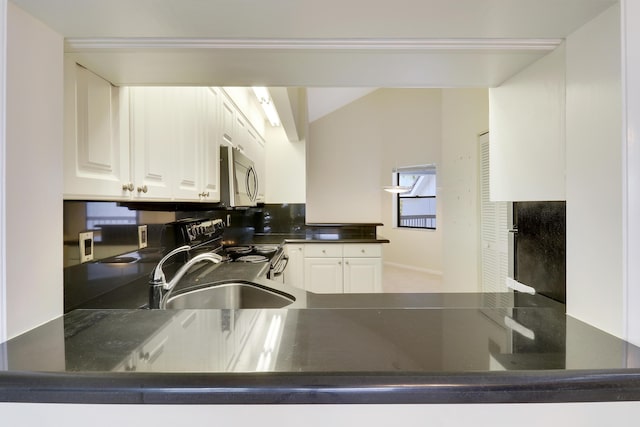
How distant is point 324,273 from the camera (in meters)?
3.54

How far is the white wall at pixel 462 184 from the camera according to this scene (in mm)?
3076

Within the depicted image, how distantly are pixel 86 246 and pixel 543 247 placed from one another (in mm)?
1553

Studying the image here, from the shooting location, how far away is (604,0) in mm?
674

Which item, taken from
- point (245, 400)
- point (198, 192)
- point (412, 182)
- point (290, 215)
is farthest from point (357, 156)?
point (245, 400)

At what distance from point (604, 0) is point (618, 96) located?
22cm

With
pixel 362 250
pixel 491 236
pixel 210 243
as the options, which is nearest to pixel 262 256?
pixel 210 243

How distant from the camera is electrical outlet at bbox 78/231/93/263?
105 centimetres

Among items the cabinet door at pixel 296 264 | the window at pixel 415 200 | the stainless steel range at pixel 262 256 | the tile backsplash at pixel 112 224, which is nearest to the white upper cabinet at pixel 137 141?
the tile backsplash at pixel 112 224

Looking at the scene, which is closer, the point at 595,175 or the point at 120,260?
the point at 595,175

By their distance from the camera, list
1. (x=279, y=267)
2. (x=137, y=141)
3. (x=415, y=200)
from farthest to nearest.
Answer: (x=415, y=200) → (x=279, y=267) → (x=137, y=141)

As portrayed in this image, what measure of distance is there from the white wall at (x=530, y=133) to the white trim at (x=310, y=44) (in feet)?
0.33

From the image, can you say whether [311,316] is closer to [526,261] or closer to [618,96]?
[526,261]

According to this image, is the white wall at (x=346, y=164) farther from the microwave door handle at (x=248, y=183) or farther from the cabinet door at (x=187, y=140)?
the cabinet door at (x=187, y=140)

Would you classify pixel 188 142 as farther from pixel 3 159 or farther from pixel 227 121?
pixel 3 159
